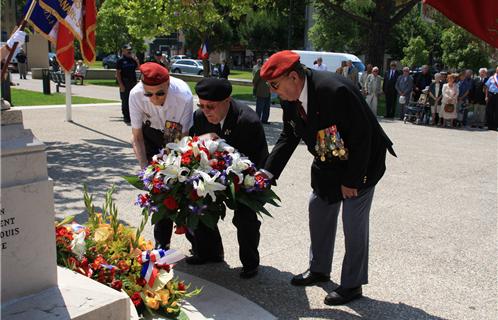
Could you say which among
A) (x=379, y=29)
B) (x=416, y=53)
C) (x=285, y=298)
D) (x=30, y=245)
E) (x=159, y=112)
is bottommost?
(x=285, y=298)

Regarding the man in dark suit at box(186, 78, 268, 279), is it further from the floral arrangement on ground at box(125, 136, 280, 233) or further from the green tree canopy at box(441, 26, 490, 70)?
the green tree canopy at box(441, 26, 490, 70)

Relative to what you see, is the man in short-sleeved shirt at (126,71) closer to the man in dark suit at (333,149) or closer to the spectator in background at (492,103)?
the spectator in background at (492,103)

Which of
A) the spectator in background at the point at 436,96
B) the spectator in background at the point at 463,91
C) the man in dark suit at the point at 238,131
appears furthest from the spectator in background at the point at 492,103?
the man in dark suit at the point at 238,131

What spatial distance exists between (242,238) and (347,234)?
0.88 meters

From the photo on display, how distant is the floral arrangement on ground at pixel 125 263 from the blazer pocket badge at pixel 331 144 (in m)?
1.32

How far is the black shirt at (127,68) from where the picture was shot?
555 inches

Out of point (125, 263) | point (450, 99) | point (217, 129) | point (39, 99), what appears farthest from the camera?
point (39, 99)

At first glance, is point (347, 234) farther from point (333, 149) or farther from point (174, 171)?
point (174, 171)

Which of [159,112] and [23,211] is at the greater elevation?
[159,112]

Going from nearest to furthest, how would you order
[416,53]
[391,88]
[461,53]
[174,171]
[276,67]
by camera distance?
[276,67]
[174,171]
[391,88]
[461,53]
[416,53]

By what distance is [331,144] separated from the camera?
4031mm

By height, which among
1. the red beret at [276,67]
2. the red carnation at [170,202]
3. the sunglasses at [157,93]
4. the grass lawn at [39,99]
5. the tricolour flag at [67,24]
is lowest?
the grass lawn at [39,99]

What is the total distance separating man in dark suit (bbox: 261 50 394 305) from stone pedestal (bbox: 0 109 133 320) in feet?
5.44

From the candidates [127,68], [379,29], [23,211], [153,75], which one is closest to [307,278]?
[153,75]
